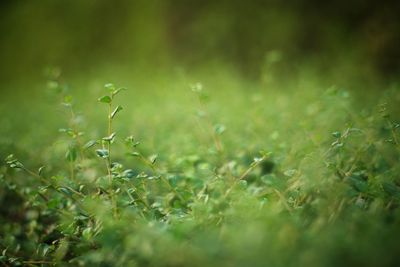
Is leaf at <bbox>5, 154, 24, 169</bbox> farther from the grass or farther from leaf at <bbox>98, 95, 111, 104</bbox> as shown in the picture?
leaf at <bbox>98, 95, 111, 104</bbox>

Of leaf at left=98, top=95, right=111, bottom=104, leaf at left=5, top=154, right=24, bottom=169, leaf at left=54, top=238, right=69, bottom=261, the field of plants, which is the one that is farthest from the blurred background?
leaf at left=54, top=238, right=69, bottom=261

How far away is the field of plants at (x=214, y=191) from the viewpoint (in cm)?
78

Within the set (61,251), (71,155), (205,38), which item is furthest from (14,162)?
(205,38)

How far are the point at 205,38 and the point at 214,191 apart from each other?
191 inches

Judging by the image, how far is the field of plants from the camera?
0.78 metres

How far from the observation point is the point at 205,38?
19.1 feet

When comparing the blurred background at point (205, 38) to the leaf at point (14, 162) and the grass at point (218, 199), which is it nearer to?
the grass at point (218, 199)

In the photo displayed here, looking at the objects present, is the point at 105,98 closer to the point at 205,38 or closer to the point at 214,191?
the point at 214,191

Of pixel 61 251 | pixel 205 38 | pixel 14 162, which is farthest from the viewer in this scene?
pixel 205 38

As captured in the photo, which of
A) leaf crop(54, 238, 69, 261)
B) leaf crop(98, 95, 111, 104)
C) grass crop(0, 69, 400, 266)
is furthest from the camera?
leaf crop(98, 95, 111, 104)

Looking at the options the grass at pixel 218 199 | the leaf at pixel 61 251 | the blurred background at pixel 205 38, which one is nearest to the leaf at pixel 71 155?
the grass at pixel 218 199

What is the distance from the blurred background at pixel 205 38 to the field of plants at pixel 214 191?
33.7 inches

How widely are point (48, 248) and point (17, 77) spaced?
24.0 feet

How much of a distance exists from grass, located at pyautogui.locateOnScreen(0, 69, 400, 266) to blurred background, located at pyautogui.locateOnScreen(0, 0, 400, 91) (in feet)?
3.32
